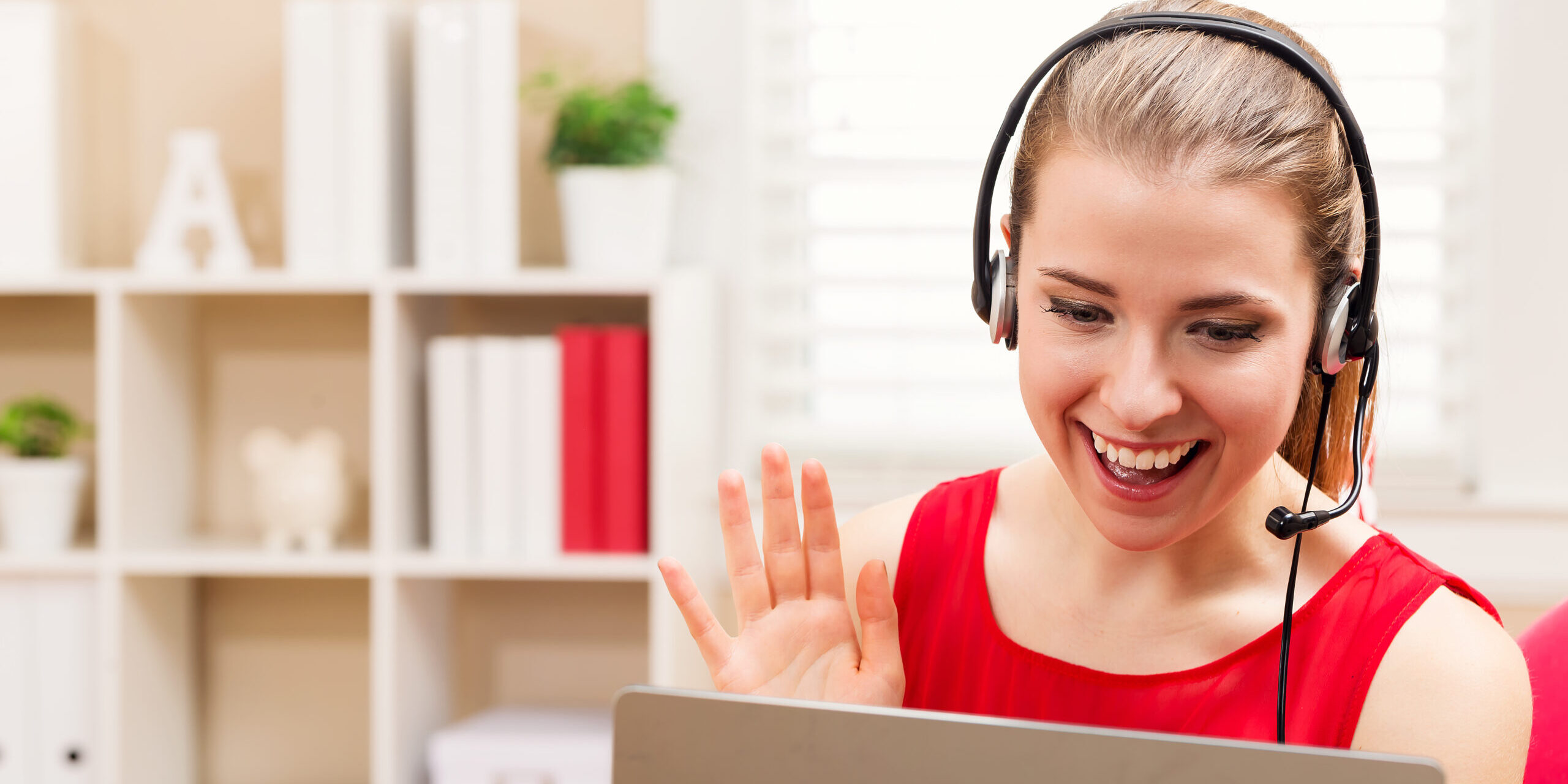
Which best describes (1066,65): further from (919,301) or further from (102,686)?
(102,686)

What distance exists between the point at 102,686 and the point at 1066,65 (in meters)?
1.58

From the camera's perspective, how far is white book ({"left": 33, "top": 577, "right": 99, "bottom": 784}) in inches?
66.4

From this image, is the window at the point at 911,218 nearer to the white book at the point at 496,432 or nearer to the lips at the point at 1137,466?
the white book at the point at 496,432

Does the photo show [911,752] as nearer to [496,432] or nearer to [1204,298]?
[1204,298]

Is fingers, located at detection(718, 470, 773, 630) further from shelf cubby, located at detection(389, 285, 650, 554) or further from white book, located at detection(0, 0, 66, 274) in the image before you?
white book, located at detection(0, 0, 66, 274)

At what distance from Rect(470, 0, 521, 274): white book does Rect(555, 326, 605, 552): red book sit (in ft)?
0.52

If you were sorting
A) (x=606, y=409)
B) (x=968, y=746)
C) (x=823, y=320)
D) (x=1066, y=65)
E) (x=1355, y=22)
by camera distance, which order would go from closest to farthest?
(x=968, y=746) → (x=1066, y=65) → (x=606, y=409) → (x=1355, y=22) → (x=823, y=320)

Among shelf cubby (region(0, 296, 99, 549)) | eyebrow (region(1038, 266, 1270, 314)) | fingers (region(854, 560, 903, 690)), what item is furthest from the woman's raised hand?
shelf cubby (region(0, 296, 99, 549))

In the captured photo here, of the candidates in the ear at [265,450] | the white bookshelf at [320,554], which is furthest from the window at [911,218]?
the ear at [265,450]

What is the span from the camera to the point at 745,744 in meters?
0.49

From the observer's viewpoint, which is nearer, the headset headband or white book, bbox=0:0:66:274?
the headset headband

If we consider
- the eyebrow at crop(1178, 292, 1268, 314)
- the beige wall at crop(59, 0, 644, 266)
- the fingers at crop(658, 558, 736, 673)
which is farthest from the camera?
the beige wall at crop(59, 0, 644, 266)

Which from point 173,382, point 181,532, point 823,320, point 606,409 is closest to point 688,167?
point 823,320

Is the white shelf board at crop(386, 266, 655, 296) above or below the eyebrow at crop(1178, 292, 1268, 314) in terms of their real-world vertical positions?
above
